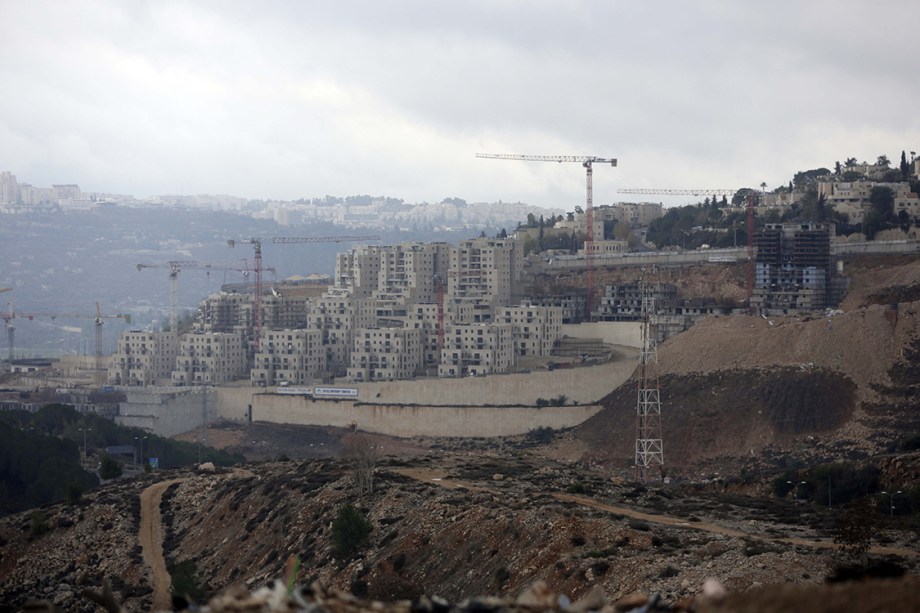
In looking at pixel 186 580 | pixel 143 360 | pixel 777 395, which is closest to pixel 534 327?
pixel 777 395

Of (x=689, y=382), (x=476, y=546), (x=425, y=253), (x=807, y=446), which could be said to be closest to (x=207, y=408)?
(x=425, y=253)

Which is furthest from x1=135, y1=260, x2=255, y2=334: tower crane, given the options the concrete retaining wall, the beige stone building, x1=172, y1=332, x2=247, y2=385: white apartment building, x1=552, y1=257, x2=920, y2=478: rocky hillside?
the beige stone building

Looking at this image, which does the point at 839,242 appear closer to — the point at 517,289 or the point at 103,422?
the point at 517,289

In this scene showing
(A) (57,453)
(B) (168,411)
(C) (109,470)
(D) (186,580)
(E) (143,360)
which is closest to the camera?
(D) (186,580)

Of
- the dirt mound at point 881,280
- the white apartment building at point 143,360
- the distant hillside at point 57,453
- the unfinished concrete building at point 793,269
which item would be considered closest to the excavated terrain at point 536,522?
the distant hillside at point 57,453

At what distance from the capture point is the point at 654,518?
3253 cm

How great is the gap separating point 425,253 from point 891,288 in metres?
28.1

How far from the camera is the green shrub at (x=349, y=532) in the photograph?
104 ft

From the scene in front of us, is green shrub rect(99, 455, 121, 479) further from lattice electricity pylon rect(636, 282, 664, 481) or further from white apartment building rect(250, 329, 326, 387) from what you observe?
white apartment building rect(250, 329, 326, 387)

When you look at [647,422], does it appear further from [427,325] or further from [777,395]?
[427,325]

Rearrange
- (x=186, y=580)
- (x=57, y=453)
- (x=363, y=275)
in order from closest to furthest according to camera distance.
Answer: (x=186, y=580) < (x=57, y=453) < (x=363, y=275)

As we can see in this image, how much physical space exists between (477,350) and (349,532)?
151ft

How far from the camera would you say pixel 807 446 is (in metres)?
58.8

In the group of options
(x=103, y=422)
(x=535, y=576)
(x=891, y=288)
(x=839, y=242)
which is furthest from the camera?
(x=839, y=242)
